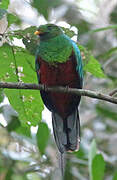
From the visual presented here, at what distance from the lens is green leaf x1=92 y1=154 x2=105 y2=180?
3.55m

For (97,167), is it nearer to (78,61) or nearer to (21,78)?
(78,61)

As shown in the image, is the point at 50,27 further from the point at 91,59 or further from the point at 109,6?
the point at 109,6

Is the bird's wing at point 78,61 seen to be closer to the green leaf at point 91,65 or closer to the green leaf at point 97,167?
the green leaf at point 91,65

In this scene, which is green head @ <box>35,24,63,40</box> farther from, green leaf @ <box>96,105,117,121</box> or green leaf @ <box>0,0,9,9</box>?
green leaf @ <box>96,105,117,121</box>

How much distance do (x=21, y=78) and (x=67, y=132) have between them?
2.31 ft

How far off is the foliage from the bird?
7.0 inches

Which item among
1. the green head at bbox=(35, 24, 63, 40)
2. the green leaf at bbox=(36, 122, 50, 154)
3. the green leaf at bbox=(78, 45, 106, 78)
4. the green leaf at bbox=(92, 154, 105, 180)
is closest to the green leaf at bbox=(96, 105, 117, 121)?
the green leaf at bbox=(36, 122, 50, 154)

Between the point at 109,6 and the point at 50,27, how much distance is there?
294 centimetres

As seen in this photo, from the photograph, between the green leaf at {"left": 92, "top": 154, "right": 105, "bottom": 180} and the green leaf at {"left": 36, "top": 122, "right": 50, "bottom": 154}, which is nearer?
the green leaf at {"left": 92, "top": 154, "right": 105, "bottom": 180}

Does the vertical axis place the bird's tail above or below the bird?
below

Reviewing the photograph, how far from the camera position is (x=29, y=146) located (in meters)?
4.82

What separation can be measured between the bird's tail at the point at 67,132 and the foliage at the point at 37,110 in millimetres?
176

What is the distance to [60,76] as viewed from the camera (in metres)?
3.11

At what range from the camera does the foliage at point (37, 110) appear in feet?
9.00
